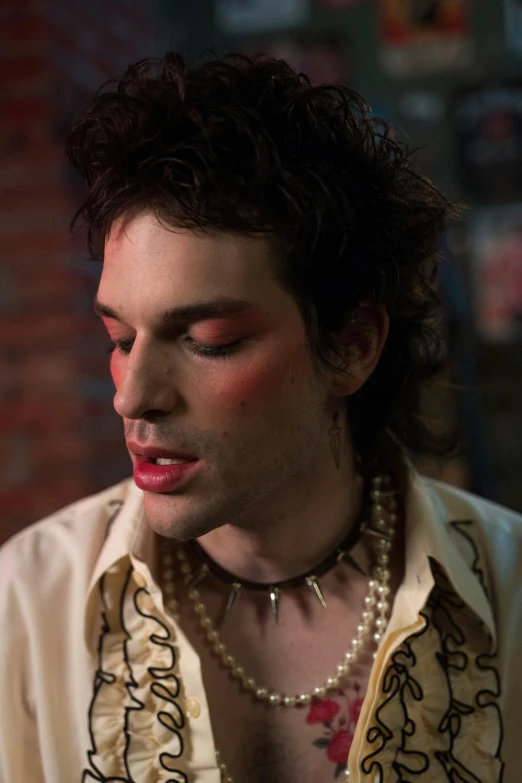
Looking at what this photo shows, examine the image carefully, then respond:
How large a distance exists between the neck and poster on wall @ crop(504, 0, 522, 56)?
2.18 meters

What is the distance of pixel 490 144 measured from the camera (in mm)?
2906

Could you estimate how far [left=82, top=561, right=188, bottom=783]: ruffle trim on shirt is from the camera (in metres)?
1.13

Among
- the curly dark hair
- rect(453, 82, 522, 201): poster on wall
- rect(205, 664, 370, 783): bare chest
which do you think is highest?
rect(453, 82, 522, 201): poster on wall

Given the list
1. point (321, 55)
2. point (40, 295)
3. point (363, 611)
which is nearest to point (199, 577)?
point (363, 611)

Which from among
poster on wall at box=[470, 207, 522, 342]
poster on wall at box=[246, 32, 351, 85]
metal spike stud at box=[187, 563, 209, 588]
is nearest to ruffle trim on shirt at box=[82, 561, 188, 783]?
metal spike stud at box=[187, 563, 209, 588]

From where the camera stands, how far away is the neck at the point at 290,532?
1.26 metres

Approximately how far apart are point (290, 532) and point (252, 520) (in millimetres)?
70

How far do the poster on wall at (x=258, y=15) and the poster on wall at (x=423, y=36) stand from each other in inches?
12.5

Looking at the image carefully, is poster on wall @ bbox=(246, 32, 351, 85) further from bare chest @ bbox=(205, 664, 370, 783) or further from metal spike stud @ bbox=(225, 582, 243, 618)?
bare chest @ bbox=(205, 664, 370, 783)

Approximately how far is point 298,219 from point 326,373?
25 cm

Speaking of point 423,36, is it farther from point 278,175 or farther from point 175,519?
point 175,519

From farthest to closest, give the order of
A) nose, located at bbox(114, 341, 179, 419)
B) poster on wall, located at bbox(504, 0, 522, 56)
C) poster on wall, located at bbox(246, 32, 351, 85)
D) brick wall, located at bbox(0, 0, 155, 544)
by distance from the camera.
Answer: poster on wall, located at bbox(246, 32, 351, 85) → poster on wall, located at bbox(504, 0, 522, 56) → brick wall, located at bbox(0, 0, 155, 544) → nose, located at bbox(114, 341, 179, 419)

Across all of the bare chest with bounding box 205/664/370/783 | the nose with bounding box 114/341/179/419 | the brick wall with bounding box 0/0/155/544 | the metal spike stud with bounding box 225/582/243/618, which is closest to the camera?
the nose with bounding box 114/341/179/419

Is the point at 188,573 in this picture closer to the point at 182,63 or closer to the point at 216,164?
the point at 216,164
